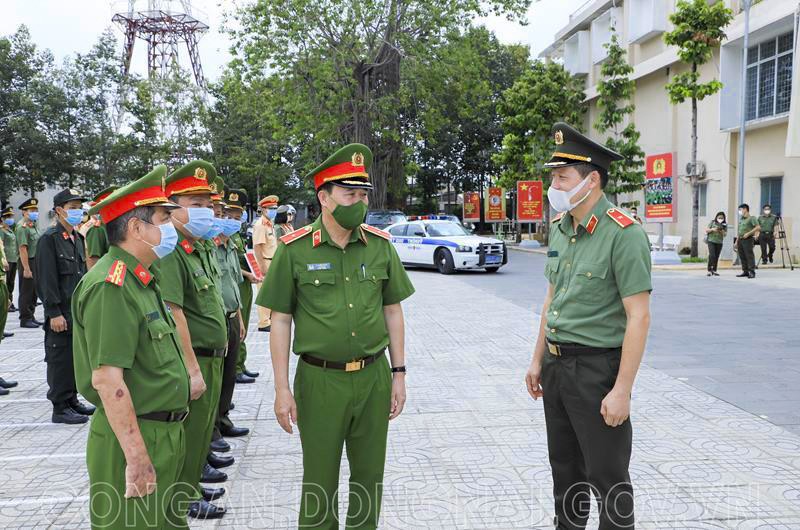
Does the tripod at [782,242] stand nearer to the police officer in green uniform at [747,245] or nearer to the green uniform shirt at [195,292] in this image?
the police officer in green uniform at [747,245]

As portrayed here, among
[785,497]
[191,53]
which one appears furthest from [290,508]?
[191,53]

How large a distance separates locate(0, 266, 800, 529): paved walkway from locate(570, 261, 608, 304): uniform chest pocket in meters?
1.41

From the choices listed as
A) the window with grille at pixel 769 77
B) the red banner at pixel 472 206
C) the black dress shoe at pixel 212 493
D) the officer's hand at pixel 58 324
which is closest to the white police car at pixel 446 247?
the window with grille at pixel 769 77

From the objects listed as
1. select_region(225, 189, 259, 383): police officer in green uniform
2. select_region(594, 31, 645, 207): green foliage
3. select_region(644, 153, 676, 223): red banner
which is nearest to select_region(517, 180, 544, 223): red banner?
select_region(594, 31, 645, 207): green foliage

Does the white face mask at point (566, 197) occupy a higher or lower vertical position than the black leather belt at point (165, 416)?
higher

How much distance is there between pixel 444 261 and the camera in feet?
61.0

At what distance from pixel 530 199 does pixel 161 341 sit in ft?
93.3

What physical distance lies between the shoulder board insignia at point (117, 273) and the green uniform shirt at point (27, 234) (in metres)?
9.47

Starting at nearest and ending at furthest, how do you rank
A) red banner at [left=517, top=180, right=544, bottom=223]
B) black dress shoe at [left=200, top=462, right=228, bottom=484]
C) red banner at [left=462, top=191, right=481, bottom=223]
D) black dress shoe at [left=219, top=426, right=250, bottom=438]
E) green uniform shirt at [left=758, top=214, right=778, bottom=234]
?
black dress shoe at [left=200, top=462, right=228, bottom=484] < black dress shoe at [left=219, top=426, right=250, bottom=438] < green uniform shirt at [left=758, top=214, right=778, bottom=234] < red banner at [left=517, top=180, right=544, bottom=223] < red banner at [left=462, top=191, right=481, bottom=223]

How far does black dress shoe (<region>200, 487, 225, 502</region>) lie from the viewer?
154 inches

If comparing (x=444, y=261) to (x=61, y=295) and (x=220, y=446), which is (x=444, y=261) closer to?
(x=61, y=295)

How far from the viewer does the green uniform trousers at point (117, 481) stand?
2340 mm

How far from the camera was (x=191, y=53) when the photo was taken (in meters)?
46.3

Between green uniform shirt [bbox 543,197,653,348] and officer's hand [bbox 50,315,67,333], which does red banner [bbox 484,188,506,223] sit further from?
green uniform shirt [bbox 543,197,653,348]
